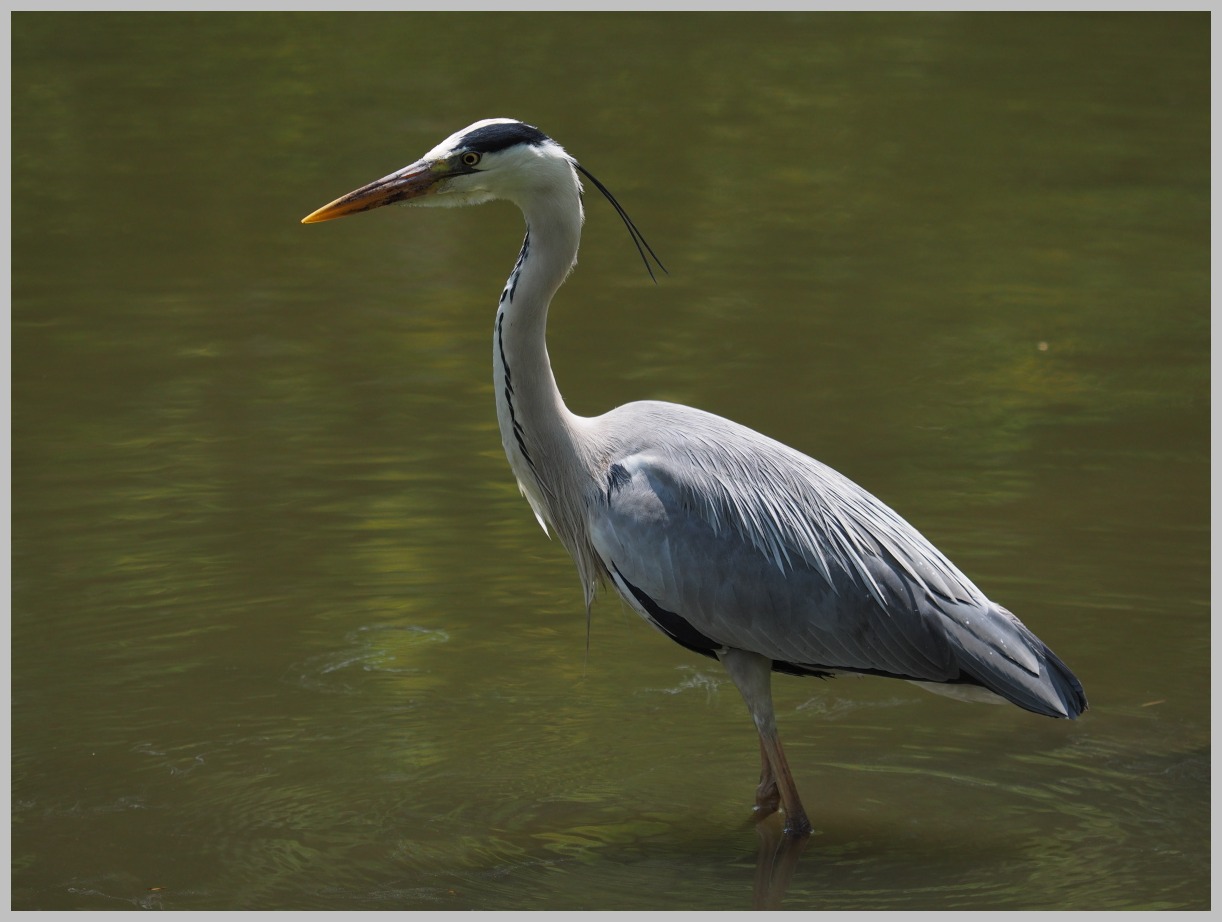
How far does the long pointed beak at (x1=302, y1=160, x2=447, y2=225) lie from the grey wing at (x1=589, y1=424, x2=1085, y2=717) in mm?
1162

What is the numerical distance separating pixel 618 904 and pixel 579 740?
A: 1.16 metres

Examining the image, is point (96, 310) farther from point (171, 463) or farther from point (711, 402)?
point (711, 402)

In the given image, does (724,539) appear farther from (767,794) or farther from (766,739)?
(767,794)

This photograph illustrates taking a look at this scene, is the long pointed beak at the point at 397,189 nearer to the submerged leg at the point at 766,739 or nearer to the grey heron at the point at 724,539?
the grey heron at the point at 724,539

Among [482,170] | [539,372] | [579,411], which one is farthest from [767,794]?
[579,411]

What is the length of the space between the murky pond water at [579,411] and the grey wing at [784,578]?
624mm

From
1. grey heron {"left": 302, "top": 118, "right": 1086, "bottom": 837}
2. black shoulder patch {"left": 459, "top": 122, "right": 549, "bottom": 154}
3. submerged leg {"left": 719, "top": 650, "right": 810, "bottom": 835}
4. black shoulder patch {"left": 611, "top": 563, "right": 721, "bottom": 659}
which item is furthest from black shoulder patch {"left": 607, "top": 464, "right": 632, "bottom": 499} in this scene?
black shoulder patch {"left": 459, "top": 122, "right": 549, "bottom": 154}

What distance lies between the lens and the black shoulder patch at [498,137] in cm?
608

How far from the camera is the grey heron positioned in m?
6.05

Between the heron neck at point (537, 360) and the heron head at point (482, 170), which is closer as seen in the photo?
the heron head at point (482, 170)

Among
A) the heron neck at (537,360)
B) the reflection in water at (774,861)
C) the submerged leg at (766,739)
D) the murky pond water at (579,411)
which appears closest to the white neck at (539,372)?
the heron neck at (537,360)

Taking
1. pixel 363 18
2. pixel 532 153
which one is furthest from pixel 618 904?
pixel 363 18

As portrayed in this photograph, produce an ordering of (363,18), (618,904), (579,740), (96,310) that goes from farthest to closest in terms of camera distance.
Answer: (363,18), (96,310), (579,740), (618,904)

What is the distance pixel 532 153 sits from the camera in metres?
6.09
